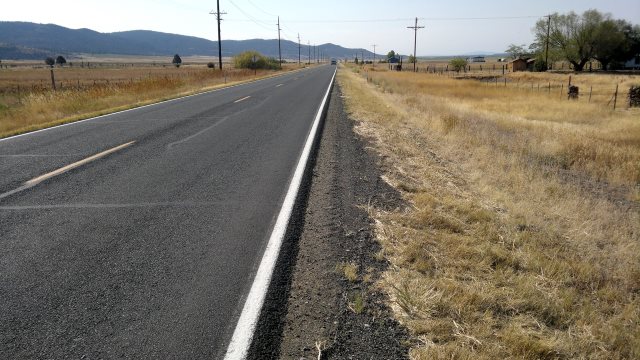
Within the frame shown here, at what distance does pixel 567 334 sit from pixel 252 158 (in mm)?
6052

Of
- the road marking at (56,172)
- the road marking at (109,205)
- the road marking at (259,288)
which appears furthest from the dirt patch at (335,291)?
the road marking at (56,172)

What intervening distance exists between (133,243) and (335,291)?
2146 mm

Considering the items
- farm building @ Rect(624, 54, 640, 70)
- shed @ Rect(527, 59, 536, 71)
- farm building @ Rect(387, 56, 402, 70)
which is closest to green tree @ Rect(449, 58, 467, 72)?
farm building @ Rect(387, 56, 402, 70)

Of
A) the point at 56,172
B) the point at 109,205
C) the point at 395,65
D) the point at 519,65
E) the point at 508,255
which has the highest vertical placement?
the point at 395,65

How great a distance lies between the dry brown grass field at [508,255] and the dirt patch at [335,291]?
0.17m

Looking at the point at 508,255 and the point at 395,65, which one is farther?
the point at 395,65

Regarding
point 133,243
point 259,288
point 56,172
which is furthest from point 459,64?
point 259,288

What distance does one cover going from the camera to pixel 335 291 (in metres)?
3.46

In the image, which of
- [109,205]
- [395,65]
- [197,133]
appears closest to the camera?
[109,205]

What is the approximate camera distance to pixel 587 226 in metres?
5.70

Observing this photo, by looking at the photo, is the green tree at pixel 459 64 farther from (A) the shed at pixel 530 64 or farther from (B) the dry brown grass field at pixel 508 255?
(B) the dry brown grass field at pixel 508 255

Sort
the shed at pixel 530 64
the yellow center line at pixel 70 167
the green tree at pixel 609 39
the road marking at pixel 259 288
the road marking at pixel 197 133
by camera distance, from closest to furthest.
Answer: the road marking at pixel 259 288 < the yellow center line at pixel 70 167 < the road marking at pixel 197 133 < the green tree at pixel 609 39 < the shed at pixel 530 64

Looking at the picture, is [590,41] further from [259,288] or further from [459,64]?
[259,288]

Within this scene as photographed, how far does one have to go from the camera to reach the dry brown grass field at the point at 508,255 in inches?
118
